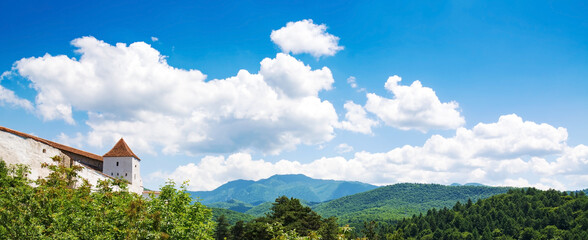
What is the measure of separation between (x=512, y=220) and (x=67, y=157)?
130 m

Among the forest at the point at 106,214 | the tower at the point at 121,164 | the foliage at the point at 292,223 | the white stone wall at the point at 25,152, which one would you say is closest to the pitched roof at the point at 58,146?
the white stone wall at the point at 25,152

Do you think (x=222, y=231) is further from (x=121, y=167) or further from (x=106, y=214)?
(x=106, y=214)

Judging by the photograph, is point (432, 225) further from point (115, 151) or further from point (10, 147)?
point (10, 147)

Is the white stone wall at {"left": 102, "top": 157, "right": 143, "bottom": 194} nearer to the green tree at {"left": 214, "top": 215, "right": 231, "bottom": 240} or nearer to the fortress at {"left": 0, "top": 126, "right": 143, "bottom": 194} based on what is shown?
the fortress at {"left": 0, "top": 126, "right": 143, "bottom": 194}

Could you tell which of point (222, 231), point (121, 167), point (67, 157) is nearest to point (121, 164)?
point (121, 167)

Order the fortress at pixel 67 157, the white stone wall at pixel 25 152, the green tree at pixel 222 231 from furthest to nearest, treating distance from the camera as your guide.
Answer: the green tree at pixel 222 231 → the fortress at pixel 67 157 → the white stone wall at pixel 25 152

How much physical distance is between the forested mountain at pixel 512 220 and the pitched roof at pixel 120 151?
83.5 metres

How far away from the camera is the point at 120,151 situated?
217 ft

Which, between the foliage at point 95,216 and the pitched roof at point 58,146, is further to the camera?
the pitched roof at point 58,146

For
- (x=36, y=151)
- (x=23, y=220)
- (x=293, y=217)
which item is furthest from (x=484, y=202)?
(x=23, y=220)

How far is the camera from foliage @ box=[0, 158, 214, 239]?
2189 cm

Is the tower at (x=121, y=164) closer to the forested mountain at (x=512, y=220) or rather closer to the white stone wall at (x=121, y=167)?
the white stone wall at (x=121, y=167)

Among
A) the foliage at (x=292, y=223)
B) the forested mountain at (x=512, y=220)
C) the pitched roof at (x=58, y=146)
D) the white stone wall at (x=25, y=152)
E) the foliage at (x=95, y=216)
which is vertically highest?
the pitched roof at (x=58, y=146)

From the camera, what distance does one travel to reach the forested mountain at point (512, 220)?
126044 mm
